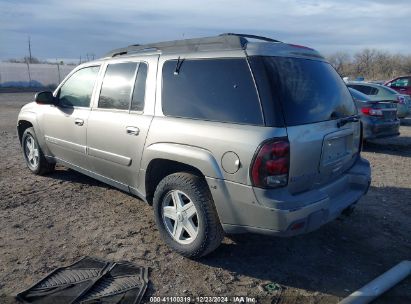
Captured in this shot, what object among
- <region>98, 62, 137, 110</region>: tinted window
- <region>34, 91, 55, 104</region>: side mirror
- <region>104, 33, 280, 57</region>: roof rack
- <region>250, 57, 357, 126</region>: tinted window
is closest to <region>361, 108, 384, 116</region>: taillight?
<region>250, 57, 357, 126</region>: tinted window

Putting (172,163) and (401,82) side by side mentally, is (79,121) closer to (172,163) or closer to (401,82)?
(172,163)

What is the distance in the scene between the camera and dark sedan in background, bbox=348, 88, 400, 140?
9.08 meters

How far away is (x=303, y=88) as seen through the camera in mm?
3479

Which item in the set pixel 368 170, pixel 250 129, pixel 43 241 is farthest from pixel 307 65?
pixel 43 241

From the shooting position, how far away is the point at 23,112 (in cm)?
648

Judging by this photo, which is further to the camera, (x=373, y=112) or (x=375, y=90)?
(x=375, y=90)

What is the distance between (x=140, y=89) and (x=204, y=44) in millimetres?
881

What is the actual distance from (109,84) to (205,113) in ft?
Result: 5.48

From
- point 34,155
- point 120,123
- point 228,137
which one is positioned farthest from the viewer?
point 34,155

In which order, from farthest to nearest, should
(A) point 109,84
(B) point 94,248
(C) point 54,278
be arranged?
(A) point 109,84, (B) point 94,248, (C) point 54,278

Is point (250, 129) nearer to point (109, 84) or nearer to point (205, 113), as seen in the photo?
point (205, 113)

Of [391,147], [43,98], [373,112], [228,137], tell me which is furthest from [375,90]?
[228,137]

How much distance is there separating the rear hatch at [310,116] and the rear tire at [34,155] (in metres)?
4.20

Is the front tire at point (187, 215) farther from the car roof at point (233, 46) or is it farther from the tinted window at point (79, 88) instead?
the tinted window at point (79, 88)
